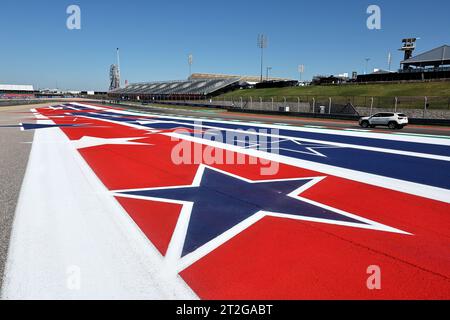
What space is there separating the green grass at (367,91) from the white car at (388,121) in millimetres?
24987

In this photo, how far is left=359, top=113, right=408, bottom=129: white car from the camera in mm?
21391

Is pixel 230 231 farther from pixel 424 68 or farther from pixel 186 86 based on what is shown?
pixel 186 86

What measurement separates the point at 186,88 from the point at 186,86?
268 centimetres

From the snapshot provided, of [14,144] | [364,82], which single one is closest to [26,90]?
[364,82]

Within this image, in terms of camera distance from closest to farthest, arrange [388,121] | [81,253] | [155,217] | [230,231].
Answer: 1. [81,253]
2. [230,231]
3. [155,217]
4. [388,121]

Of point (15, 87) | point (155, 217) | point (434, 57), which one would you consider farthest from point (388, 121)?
point (15, 87)

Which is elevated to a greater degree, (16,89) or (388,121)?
(16,89)

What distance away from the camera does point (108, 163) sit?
9414 millimetres

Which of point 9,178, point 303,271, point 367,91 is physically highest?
point 367,91

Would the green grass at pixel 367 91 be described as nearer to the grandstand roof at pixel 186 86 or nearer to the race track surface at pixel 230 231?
the grandstand roof at pixel 186 86

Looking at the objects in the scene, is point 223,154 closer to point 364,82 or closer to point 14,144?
point 14,144

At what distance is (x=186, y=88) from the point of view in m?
101

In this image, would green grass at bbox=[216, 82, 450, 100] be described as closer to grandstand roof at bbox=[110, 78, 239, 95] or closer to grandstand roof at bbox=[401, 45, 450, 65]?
grandstand roof at bbox=[401, 45, 450, 65]

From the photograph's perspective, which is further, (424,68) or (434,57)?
(424,68)
